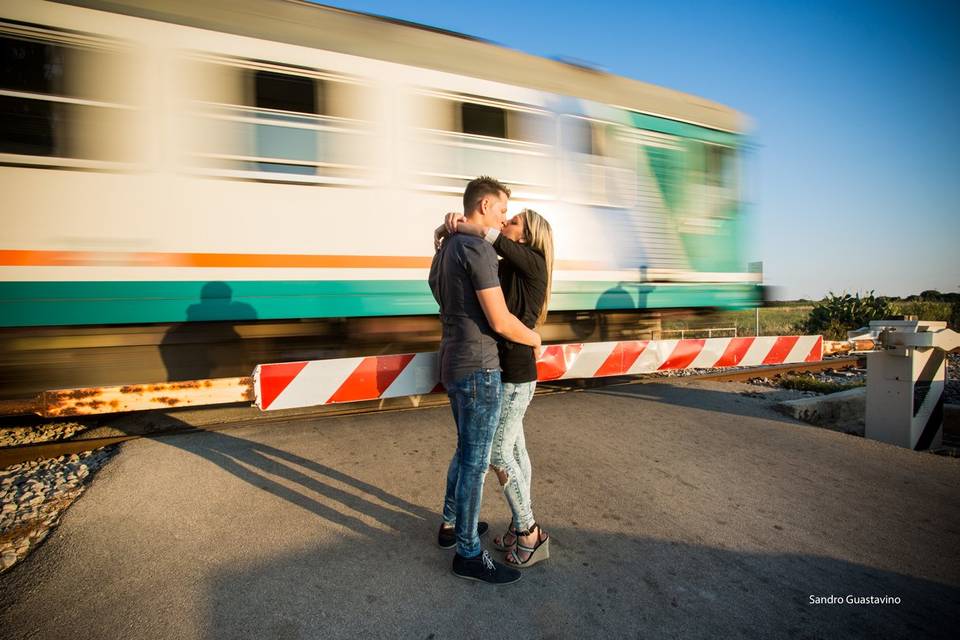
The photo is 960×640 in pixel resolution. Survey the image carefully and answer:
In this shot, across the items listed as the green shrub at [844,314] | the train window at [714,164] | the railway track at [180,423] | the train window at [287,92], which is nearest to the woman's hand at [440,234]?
the train window at [287,92]

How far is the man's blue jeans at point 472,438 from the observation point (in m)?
2.19

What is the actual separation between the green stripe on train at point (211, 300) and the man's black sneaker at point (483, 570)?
2.71 meters

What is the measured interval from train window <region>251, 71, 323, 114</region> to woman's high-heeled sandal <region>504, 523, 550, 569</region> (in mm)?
3982

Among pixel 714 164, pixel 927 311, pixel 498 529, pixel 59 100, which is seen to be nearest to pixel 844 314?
pixel 927 311

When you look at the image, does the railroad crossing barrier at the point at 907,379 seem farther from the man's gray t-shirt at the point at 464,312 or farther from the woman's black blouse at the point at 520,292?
the man's gray t-shirt at the point at 464,312

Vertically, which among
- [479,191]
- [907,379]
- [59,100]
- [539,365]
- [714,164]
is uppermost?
[714,164]

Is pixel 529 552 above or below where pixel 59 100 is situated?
below

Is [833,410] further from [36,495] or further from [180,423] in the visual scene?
[36,495]

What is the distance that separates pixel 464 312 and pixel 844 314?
15.0m

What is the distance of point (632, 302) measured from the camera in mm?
5613

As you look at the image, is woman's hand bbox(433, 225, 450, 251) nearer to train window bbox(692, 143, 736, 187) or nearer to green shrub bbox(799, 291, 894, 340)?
train window bbox(692, 143, 736, 187)

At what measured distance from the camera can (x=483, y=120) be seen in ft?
16.1

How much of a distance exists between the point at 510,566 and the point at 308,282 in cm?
304

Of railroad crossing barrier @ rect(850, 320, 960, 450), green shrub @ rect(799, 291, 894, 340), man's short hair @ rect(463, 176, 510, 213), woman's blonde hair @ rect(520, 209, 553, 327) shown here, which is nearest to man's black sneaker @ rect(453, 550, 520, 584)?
woman's blonde hair @ rect(520, 209, 553, 327)
